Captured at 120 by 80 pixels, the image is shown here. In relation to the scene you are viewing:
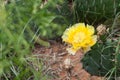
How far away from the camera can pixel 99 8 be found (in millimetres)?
2223

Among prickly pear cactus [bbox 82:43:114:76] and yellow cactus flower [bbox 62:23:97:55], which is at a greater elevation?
yellow cactus flower [bbox 62:23:97:55]

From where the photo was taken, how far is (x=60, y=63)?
211 centimetres

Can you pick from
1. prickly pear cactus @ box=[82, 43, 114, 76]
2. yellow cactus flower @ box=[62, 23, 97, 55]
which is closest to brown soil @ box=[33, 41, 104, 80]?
prickly pear cactus @ box=[82, 43, 114, 76]

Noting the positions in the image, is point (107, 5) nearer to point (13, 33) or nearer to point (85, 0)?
point (85, 0)

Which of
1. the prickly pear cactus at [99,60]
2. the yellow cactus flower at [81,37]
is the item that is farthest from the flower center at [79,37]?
the prickly pear cactus at [99,60]

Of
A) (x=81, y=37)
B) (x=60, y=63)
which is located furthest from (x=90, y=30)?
(x=60, y=63)

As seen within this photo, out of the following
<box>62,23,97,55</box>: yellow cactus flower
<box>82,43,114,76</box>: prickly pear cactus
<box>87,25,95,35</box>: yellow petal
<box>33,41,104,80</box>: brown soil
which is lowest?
<box>33,41,104,80</box>: brown soil

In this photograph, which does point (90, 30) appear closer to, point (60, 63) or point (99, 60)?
point (99, 60)

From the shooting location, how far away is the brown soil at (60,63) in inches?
78.7

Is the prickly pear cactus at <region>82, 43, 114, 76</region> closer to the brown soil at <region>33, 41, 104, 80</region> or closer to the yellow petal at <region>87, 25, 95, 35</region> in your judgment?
the brown soil at <region>33, 41, 104, 80</region>

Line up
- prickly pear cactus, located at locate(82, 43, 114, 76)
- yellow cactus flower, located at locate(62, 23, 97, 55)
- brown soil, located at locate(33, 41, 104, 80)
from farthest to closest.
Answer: brown soil, located at locate(33, 41, 104, 80)
prickly pear cactus, located at locate(82, 43, 114, 76)
yellow cactus flower, located at locate(62, 23, 97, 55)

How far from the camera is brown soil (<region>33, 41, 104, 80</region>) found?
2000 mm

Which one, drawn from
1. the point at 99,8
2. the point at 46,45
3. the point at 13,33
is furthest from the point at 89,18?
the point at 13,33

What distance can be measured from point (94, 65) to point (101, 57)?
0.05 m
